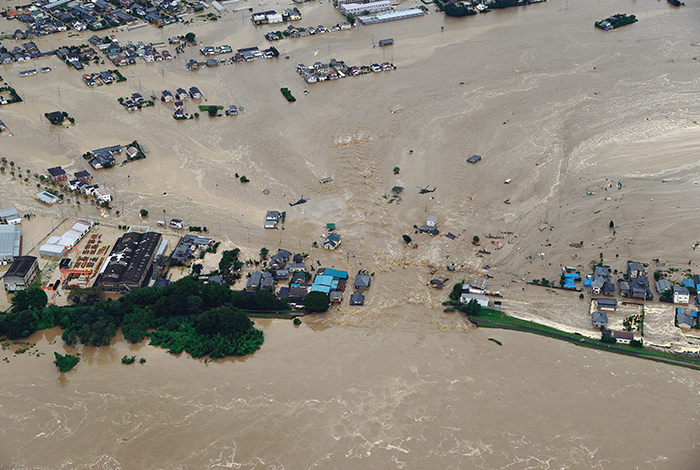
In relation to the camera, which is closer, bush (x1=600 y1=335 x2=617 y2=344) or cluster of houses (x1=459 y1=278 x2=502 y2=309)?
bush (x1=600 y1=335 x2=617 y2=344)

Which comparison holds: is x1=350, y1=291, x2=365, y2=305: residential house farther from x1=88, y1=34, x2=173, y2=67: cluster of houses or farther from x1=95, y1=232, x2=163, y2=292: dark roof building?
x1=88, y1=34, x2=173, y2=67: cluster of houses

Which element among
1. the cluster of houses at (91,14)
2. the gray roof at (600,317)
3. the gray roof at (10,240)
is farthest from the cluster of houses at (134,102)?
the gray roof at (600,317)

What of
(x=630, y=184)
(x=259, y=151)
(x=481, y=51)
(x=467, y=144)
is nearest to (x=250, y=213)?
(x=259, y=151)

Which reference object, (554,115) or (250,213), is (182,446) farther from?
(554,115)

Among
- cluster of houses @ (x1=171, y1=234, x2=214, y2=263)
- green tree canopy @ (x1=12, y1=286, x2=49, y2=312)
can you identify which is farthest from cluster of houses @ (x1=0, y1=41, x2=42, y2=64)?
green tree canopy @ (x1=12, y1=286, x2=49, y2=312)

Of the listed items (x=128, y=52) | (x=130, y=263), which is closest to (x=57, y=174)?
(x=130, y=263)
